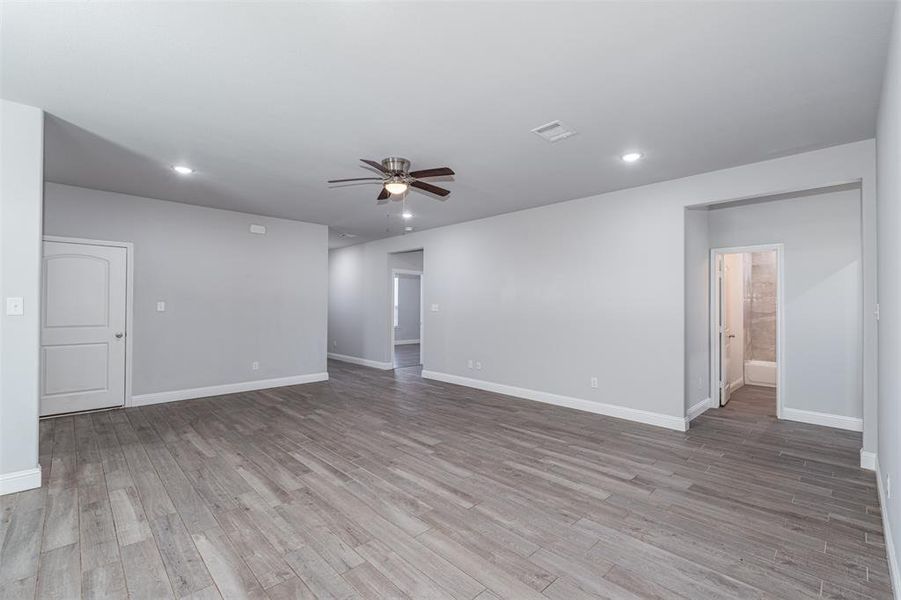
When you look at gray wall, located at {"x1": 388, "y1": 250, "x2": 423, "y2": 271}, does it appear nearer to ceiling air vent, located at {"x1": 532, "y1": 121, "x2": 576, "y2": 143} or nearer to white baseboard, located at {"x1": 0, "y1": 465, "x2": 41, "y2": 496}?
ceiling air vent, located at {"x1": 532, "y1": 121, "x2": 576, "y2": 143}

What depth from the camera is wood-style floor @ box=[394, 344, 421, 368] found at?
8959mm

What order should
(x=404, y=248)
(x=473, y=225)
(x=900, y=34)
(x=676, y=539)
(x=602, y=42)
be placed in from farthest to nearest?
(x=404, y=248) → (x=473, y=225) → (x=676, y=539) → (x=602, y=42) → (x=900, y=34)

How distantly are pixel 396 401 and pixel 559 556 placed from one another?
146 inches

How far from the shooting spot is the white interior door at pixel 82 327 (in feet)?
15.6

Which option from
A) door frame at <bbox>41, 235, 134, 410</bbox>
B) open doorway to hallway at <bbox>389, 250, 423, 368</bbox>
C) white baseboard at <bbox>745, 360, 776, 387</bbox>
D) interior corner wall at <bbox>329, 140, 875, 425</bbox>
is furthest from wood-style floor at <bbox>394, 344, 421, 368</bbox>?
white baseboard at <bbox>745, 360, 776, 387</bbox>

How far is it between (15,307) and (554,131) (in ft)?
13.5

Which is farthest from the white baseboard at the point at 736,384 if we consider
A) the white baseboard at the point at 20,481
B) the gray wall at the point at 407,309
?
the gray wall at the point at 407,309

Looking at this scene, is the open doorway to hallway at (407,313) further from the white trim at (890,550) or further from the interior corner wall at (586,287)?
the white trim at (890,550)

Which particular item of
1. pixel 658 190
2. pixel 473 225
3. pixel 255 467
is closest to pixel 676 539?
pixel 255 467

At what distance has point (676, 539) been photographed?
236 cm

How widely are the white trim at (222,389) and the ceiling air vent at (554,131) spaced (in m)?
5.47

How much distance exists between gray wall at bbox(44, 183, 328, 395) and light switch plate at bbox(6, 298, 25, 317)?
2.65m

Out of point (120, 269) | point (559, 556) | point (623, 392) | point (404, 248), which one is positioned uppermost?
point (404, 248)

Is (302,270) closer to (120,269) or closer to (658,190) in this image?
(120,269)
